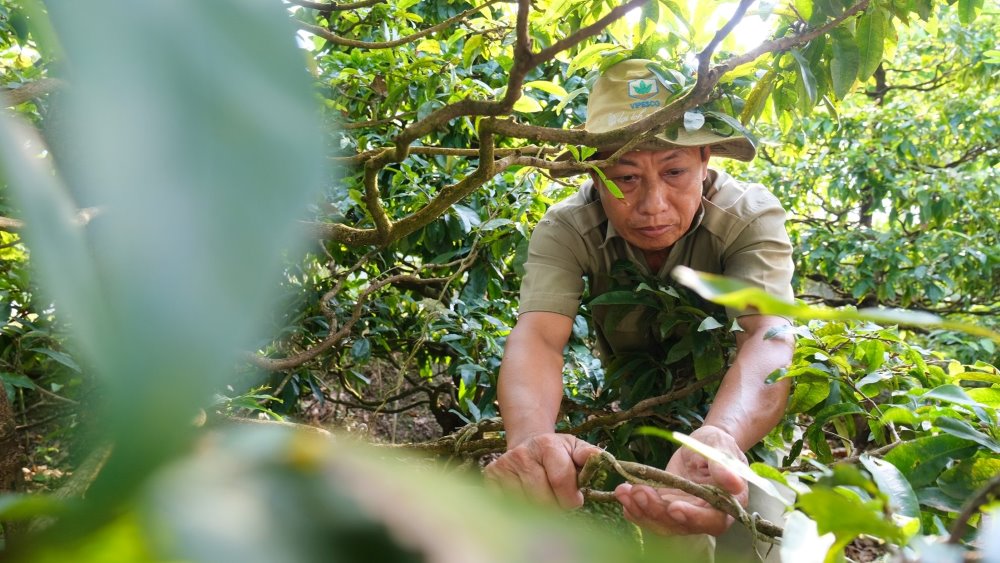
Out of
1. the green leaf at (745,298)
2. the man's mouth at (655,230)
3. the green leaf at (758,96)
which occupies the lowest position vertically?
the man's mouth at (655,230)

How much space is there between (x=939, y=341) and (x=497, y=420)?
6.79 feet

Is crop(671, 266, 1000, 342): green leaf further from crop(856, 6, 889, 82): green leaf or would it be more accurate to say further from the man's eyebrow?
the man's eyebrow

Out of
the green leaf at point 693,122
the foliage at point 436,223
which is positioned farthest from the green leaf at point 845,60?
the green leaf at point 693,122

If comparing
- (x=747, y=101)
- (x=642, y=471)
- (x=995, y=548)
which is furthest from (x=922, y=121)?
(x=995, y=548)

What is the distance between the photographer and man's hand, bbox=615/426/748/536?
708 mm

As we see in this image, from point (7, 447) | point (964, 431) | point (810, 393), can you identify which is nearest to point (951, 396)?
point (964, 431)

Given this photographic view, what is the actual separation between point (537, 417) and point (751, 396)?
12.1 inches

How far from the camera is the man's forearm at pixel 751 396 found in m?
1.00

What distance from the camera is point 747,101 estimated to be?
1.04m

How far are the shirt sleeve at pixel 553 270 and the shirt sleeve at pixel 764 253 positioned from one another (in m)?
0.26

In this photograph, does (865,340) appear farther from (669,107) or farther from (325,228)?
(325,228)

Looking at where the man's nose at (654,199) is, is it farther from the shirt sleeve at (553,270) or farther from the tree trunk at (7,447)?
the tree trunk at (7,447)

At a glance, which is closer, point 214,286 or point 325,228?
point 214,286

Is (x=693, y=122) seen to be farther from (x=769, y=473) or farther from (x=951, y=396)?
(x=769, y=473)
